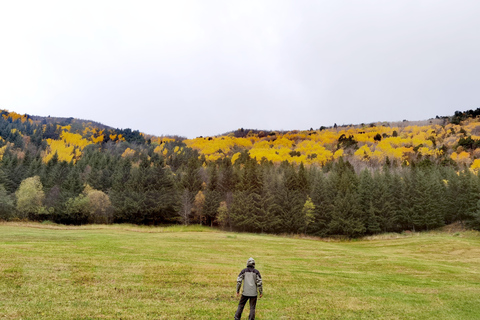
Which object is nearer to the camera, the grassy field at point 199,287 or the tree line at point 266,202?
the grassy field at point 199,287

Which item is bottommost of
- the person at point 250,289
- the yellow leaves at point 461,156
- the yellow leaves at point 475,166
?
the person at point 250,289

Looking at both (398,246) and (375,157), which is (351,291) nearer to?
(398,246)

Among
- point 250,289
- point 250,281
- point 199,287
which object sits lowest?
point 199,287

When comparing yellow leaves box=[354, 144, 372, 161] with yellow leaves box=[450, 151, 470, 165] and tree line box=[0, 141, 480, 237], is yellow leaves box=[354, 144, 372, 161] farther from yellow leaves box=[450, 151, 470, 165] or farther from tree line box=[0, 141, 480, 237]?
tree line box=[0, 141, 480, 237]

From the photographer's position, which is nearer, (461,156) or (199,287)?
(199,287)

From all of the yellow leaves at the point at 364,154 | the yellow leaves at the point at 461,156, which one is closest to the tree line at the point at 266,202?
the yellow leaves at the point at 461,156

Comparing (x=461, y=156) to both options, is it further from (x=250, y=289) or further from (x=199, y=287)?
(x=250, y=289)

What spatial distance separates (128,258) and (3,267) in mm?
8999

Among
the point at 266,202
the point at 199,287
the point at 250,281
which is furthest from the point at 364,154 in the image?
the point at 250,281

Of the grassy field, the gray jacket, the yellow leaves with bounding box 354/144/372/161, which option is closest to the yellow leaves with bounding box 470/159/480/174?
the yellow leaves with bounding box 354/144/372/161

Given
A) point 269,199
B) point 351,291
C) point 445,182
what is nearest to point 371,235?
point 269,199

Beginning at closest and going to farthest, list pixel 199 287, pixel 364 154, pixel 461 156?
pixel 199 287 < pixel 461 156 < pixel 364 154

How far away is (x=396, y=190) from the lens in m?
81.9

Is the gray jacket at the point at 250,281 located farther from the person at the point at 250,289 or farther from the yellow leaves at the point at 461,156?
the yellow leaves at the point at 461,156
